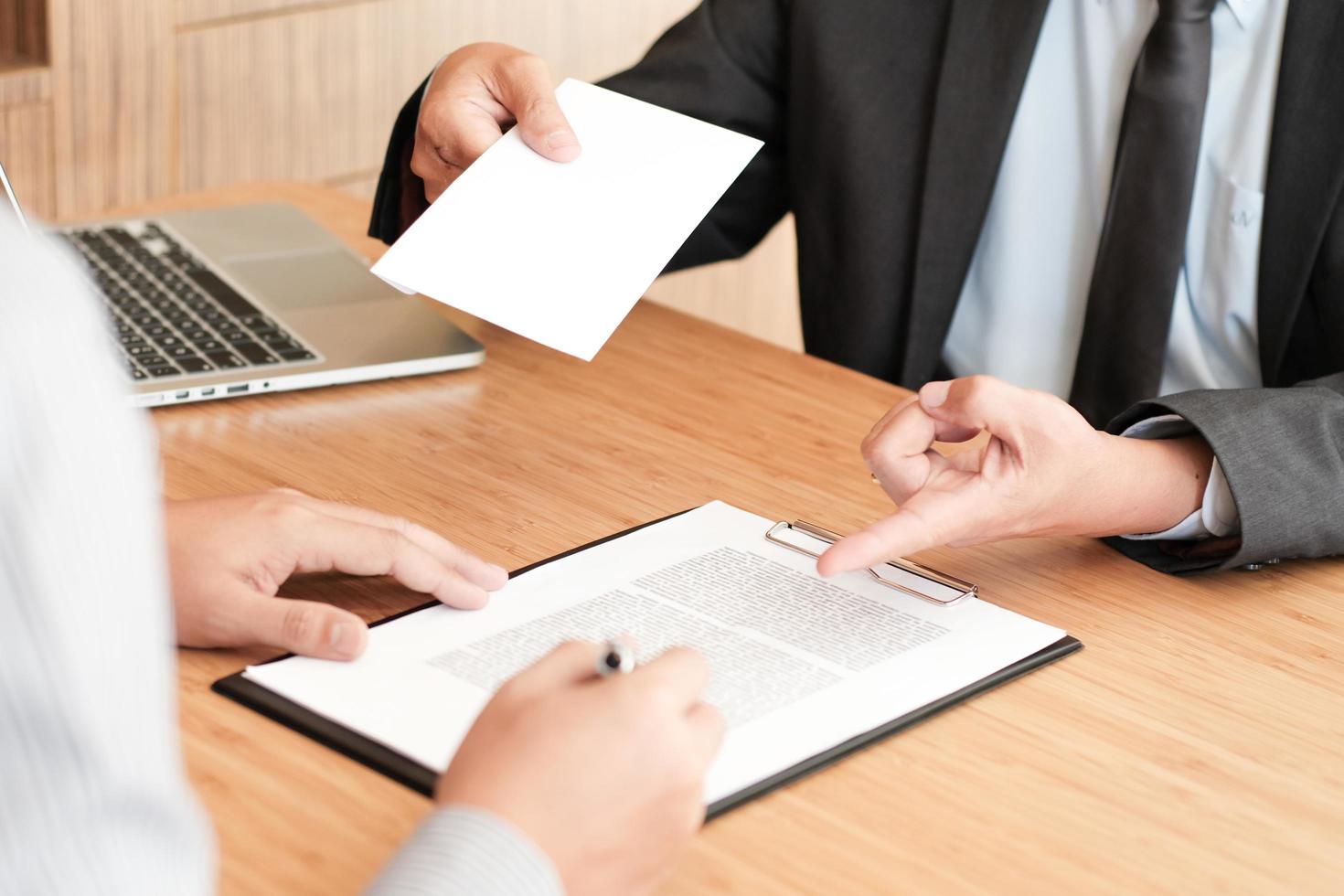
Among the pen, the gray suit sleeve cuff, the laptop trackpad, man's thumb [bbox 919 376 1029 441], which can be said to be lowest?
the gray suit sleeve cuff

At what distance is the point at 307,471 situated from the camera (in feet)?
3.24

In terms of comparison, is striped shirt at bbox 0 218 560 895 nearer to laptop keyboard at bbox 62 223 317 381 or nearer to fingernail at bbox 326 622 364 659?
fingernail at bbox 326 622 364 659

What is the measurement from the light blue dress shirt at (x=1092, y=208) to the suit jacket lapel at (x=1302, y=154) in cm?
3

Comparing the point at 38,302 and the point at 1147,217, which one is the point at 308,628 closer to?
the point at 38,302

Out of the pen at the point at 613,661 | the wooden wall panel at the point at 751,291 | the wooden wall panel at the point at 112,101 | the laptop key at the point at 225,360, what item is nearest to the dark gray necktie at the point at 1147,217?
the laptop key at the point at 225,360

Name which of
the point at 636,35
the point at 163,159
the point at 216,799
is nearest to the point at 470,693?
the point at 216,799

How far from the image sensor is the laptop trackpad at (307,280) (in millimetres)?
1238

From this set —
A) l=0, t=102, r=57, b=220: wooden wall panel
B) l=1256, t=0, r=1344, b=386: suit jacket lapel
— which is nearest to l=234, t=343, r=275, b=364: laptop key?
l=1256, t=0, r=1344, b=386: suit jacket lapel

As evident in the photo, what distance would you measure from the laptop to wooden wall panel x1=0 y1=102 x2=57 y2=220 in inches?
30.6

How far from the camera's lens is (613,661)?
0.57 metres

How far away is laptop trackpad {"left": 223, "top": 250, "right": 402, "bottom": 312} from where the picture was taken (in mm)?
1238

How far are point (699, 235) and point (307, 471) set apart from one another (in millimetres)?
626

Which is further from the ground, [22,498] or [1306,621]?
[22,498]

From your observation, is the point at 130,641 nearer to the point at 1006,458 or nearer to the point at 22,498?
the point at 22,498
